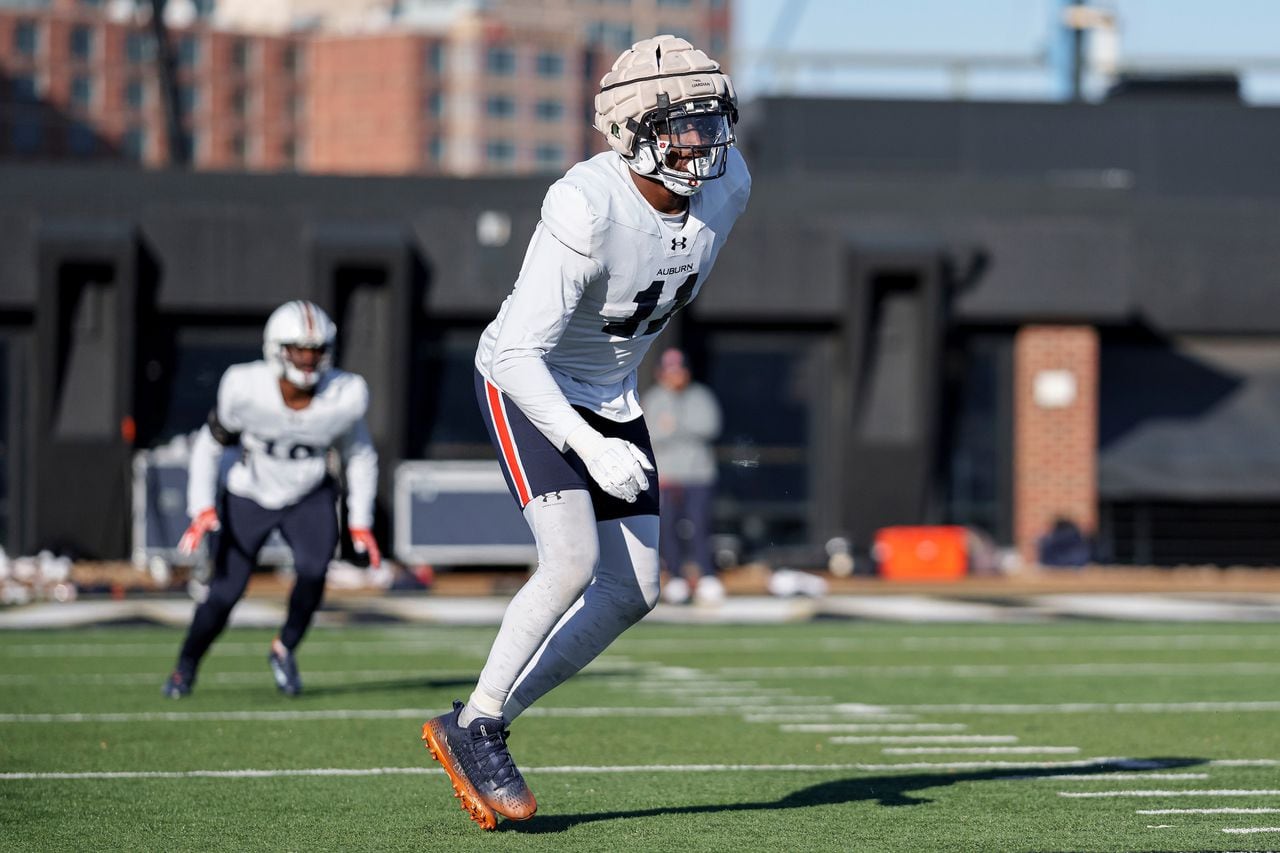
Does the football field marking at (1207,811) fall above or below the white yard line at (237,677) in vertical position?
above

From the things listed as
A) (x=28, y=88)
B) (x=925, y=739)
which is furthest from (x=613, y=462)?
(x=28, y=88)

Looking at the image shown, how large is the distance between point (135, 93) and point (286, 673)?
5525 inches

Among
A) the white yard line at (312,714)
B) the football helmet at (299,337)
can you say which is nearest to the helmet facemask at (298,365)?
the football helmet at (299,337)

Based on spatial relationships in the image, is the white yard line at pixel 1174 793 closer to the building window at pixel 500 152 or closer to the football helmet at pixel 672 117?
the football helmet at pixel 672 117

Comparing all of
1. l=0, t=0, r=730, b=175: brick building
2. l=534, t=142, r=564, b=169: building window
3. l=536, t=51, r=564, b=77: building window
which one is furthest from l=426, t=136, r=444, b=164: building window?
l=536, t=51, r=564, b=77: building window

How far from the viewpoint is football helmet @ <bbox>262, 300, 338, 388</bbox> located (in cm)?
990

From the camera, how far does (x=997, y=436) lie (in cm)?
2392

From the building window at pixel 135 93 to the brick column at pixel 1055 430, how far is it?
12771cm

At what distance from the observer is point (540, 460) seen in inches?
236

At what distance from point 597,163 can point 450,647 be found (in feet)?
24.4

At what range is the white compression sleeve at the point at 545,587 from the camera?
5.92 metres

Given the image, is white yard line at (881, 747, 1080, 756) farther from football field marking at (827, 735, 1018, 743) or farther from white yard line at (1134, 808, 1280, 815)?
white yard line at (1134, 808, 1280, 815)

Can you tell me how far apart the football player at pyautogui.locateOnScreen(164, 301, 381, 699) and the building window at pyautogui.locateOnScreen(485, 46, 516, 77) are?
143m

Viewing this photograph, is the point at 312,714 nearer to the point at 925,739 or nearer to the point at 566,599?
the point at 925,739
